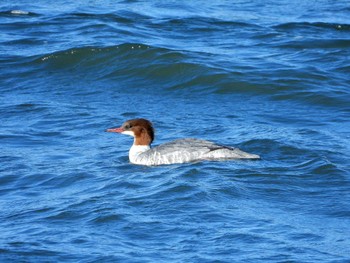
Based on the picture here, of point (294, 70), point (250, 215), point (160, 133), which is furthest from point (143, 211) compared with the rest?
point (294, 70)

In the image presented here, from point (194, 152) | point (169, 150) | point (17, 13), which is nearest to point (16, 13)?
point (17, 13)

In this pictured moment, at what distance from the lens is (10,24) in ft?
73.5

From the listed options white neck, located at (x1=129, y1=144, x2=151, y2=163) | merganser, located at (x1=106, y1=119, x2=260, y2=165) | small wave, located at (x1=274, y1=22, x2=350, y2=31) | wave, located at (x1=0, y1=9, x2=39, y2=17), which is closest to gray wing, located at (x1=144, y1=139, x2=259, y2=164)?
merganser, located at (x1=106, y1=119, x2=260, y2=165)

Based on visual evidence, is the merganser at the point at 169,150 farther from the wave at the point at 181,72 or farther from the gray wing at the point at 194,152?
the wave at the point at 181,72

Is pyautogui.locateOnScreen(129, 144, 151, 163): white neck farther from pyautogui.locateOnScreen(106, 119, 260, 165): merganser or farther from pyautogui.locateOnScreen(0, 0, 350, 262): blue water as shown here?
pyautogui.locateOnScreen(0, 0, 350, 262): blue water

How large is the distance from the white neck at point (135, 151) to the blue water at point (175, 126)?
276 mm

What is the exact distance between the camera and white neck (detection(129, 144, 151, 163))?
1412cm

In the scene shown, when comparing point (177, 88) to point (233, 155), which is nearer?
point (233, 155)

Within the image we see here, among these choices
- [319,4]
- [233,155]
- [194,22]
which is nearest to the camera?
[233,155]

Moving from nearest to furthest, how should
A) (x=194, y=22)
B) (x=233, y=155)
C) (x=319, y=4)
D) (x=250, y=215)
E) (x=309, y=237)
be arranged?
(x=309, y=237) → (x=250, y=215) → (x=233, y=155) → (x=194, y=22) → (x=319, y=4)

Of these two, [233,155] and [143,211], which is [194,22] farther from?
[143,211]

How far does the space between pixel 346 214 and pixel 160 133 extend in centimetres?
510

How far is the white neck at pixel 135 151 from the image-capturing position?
46.3ft

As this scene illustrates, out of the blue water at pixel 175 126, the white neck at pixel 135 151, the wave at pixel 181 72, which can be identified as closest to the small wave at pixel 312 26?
the blue water at pixel 175 126
